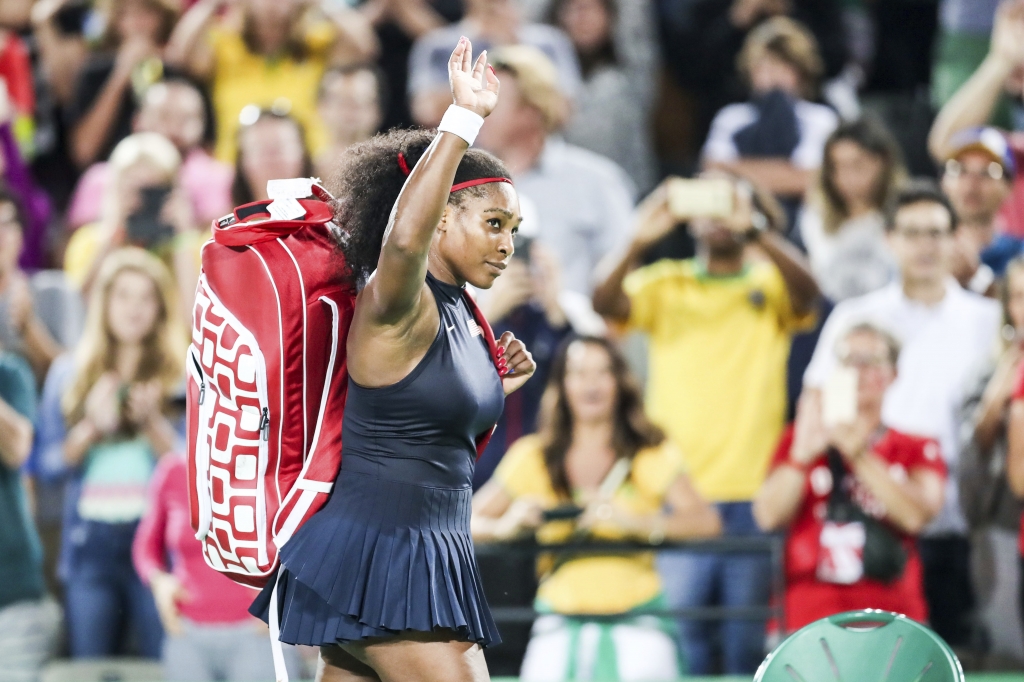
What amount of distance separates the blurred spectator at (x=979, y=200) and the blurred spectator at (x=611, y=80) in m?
1.70

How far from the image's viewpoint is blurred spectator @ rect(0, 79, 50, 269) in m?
6.39

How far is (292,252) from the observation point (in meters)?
2.71

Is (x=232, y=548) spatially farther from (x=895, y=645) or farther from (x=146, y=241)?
(x=146, y=241)

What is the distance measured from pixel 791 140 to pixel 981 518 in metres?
2.30

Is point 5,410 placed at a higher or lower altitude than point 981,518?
higher

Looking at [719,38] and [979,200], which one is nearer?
[979,200]

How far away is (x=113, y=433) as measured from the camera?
5.21 metres

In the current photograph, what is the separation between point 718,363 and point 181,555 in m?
2.09

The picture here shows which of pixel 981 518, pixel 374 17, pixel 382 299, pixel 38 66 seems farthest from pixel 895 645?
pixel 38 66

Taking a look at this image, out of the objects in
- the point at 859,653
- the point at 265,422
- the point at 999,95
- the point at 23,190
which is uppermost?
the point at 999,95

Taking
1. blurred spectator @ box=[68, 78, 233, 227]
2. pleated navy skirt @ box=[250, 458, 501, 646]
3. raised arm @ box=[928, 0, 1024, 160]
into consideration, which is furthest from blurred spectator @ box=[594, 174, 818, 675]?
pleated navy skirt @ box=[250, 458, 501, 646]

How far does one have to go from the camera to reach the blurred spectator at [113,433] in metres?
5.08

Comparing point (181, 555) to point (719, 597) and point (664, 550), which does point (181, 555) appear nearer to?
point (664, 550)

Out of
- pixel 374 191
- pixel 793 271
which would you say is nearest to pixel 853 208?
pixel 793 271
